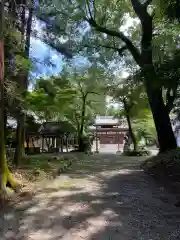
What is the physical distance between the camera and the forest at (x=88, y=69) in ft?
Answer: 27.9

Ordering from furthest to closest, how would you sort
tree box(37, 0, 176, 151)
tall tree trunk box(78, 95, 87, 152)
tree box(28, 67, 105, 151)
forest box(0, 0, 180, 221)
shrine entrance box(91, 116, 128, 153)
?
shrine entrance box(91, 116, 128, 153) → tall tree trunk box(78, 95, 87, 152) → tree box(28, 67, 105, 151) → tree box(37, 0, 176, 151) → forest box(0, 0, 180, 221)

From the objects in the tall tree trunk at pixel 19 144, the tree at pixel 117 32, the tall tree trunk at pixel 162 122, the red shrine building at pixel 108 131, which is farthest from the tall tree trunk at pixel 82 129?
the tall tree trunk at pixel 19 144

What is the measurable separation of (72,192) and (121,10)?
527 inches

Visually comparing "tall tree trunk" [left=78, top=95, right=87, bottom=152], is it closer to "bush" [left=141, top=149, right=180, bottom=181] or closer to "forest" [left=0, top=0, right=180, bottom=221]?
"forest" [left=0, top=0, right=180, bottom=221]

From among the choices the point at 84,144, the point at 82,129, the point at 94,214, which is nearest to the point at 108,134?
the point at 82,129

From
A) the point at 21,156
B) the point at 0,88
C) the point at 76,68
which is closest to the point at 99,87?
the point at 76,68

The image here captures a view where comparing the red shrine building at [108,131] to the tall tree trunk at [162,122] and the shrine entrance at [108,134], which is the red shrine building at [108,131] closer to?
the shrine entrance at [108,134]

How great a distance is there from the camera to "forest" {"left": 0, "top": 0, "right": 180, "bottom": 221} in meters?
8.50

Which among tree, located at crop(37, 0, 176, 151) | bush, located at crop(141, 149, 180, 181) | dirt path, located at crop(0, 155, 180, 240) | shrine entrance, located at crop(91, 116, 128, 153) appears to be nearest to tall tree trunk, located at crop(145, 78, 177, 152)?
tree, located at crop(37, 0, 176, 151)

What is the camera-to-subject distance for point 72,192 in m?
7.46

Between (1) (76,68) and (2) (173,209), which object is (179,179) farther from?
(1) (76,68)

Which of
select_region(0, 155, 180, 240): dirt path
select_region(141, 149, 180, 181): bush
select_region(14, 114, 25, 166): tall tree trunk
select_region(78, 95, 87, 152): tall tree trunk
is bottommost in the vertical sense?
select_region(0, 155, 180, 240): dirt path

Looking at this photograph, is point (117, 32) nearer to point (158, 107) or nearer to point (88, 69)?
point (158, 107)

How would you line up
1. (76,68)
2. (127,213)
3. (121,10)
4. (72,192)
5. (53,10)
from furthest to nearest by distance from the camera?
1. (76,68)
2. (121,10)
3. (53,10)
4. (72,192)
5. (127,213)
